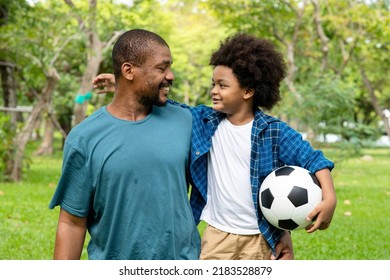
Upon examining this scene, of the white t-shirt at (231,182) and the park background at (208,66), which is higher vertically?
the white t-shirt at (231,182)

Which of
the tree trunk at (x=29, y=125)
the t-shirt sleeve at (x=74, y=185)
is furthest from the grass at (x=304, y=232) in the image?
the t-shirt sleeve at (x=74, y=185)

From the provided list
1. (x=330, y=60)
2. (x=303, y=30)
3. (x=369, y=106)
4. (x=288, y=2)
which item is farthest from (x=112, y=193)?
(x=369, y=106)

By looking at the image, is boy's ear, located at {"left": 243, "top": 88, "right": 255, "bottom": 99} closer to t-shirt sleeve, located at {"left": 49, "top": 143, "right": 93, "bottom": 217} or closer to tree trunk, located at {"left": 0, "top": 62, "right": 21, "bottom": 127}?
t-shirt sleeve, located at {"left": 49, "top": 143, "right": 93, "bottom": 217}

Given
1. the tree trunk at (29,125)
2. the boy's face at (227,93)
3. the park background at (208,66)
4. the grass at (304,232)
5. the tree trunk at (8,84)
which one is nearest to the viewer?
the boy's face at (227,93)

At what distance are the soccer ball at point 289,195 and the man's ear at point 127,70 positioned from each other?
31.5 inches

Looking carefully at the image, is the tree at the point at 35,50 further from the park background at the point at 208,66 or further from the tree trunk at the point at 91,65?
the tree trunk at the point at 91,65

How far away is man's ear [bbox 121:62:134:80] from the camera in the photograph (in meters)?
2.90

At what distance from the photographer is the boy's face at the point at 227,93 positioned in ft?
10.9

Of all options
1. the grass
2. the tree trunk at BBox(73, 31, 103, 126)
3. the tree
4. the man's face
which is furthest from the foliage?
the man's face

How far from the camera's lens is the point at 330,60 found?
26.1 metres

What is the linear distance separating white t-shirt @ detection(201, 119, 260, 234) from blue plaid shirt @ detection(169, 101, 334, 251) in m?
0.04

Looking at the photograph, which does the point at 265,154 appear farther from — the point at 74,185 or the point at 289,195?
the point at 74,185

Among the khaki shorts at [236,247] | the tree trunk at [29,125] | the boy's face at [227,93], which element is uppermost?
the boy's face at [227,93]

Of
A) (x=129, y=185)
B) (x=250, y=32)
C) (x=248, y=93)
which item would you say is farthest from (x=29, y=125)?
(x=129, y=185)
